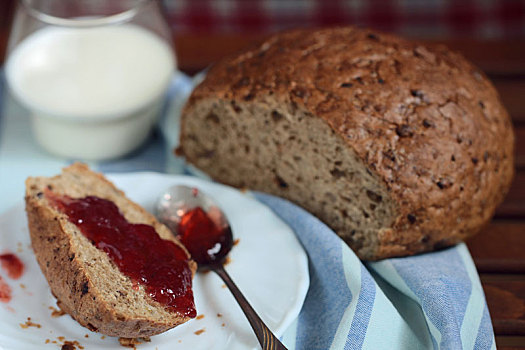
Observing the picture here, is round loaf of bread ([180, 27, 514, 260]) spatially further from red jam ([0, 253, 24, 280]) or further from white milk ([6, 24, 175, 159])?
red jam ([0, 253, 24, 280])

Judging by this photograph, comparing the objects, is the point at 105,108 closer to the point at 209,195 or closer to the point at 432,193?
the point at 209,195

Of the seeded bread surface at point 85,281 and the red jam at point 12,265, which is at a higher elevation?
the seeded bread surface at point 85,281

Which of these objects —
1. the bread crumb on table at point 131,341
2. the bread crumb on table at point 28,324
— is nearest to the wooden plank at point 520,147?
the bread crumb on table at point 131,341

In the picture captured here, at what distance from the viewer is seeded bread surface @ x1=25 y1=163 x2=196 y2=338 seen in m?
1.86

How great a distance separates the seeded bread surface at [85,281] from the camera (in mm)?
1855

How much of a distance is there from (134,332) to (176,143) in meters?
1.26

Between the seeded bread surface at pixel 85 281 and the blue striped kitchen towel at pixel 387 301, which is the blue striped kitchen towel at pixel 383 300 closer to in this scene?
the blue striped kitchen towel at pixel 387 301

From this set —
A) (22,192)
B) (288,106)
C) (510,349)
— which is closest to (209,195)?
(288,106)

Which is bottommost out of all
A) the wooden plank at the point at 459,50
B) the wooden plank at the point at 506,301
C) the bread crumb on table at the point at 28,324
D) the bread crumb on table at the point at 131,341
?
the wooden plank at the point at 506,301

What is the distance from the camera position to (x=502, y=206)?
2770 mm

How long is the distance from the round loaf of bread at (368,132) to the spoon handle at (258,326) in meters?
0.59

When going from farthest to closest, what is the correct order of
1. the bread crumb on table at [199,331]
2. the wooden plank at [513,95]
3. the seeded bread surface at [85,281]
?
1. the wooden plank at [513,95]
2. the bread crumb on table at [199,331]
3. the seeded bread surface at [85,281]

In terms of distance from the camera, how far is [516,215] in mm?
2740

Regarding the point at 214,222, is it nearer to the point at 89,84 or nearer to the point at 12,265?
the point at 12,265
